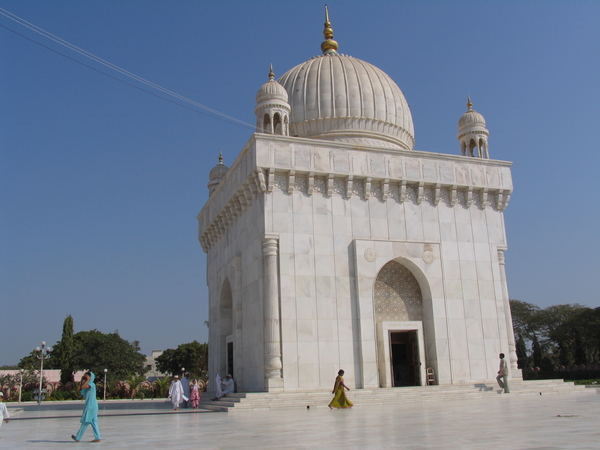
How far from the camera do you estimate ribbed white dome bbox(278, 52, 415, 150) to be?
77.9 feet

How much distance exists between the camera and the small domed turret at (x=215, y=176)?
1046 inches

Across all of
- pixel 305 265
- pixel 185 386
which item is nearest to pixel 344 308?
pixel 305 265

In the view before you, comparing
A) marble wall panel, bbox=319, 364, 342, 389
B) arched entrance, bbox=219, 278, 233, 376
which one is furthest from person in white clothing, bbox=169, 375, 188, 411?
marble wall panel, bbox=319, 364, 342, 389

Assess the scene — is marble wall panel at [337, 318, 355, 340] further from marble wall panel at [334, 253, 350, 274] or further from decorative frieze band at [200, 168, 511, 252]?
decorative frieze band at [200, 168, 511, 252]

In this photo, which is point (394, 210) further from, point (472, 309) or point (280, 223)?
point (472, 309)

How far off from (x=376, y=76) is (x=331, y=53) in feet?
10.0

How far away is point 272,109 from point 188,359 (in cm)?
5364

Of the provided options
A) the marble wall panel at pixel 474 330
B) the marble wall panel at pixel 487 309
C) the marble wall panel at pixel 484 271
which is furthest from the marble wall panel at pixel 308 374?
the marble wall panel at pixel 484 271

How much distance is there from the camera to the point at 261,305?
1853 cm

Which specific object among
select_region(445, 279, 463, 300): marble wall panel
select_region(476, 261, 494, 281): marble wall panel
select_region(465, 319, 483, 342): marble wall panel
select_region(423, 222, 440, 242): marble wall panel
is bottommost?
select_region(465, 319, 483, 342): marble wall panel

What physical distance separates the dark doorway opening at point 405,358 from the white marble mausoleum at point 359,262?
50 mm

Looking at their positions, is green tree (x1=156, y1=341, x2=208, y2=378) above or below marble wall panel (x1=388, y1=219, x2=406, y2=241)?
below

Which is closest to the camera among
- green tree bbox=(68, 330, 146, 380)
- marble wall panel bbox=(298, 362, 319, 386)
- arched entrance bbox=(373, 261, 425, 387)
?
marble wall panel bbox=(298, 362, 319, 386)

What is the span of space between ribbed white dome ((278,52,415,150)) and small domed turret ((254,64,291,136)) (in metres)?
3.08
